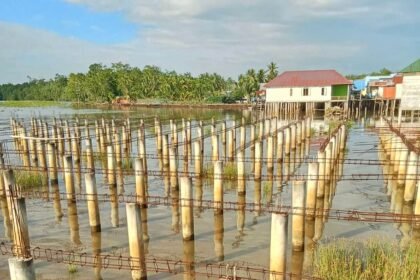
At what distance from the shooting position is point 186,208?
33.5 ft

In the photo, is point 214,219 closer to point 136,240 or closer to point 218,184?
point 218,184

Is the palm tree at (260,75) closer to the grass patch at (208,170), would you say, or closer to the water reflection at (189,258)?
the grass patch at (208,170)

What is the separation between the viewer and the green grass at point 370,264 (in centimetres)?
711

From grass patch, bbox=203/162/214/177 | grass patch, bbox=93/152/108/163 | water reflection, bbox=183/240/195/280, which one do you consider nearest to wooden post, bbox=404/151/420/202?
grass patch, bbox=203/162/214/177

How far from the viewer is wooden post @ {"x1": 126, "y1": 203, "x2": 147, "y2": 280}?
26.8 ft

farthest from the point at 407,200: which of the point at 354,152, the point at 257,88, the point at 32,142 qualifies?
the point at 257,88

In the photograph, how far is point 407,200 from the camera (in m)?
14.0

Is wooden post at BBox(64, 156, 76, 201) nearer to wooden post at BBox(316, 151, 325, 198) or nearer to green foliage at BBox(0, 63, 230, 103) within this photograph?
wooden post at BBox(316, 151, 325, 198)

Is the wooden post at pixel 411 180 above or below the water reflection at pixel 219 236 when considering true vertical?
above

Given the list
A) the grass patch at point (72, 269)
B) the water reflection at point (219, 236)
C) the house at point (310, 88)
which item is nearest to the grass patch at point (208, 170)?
the water reflection at point (219, 236)

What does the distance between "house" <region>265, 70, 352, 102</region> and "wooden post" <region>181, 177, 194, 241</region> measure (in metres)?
40.7

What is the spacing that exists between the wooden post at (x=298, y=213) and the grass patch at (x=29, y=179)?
12877mm

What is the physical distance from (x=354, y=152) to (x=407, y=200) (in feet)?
37.4

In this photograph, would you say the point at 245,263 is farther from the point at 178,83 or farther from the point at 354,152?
the point at 178,83
